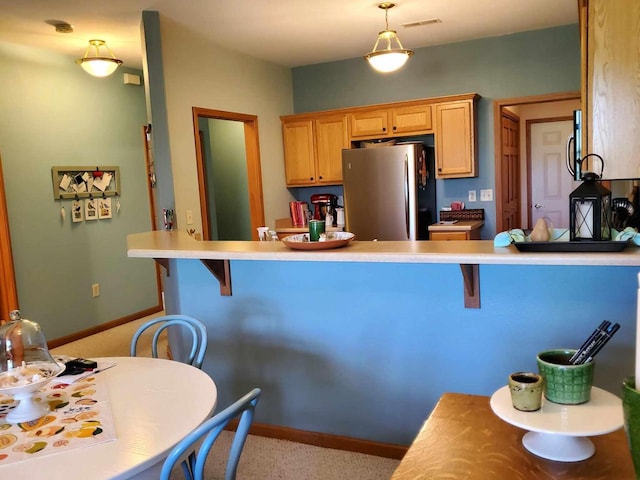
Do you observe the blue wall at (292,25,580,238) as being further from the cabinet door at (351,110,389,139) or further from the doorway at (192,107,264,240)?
the doorway at (192,107,264,240)

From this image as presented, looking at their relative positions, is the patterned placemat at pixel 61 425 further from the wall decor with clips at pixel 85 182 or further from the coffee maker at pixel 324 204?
the coffee maker at pixel 324 204

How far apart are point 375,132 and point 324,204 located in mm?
939

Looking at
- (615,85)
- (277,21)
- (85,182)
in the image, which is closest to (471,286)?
(615,85)

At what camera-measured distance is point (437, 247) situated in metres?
2.13

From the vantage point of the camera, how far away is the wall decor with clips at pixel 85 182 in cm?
466

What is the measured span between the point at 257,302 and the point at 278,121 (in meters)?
3.27

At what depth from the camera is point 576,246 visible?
181 centimetres

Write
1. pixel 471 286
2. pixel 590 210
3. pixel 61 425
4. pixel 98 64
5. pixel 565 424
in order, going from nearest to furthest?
1. pixel 565 424
2. pixel 61 425
3. pixel 590 210
4. pixel 471 286
5. pixel 98 64

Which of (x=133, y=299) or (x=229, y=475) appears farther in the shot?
(x=133, y=299)

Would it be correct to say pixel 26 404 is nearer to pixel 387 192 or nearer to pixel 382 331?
pixel 382 331

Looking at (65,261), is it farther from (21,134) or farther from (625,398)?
(625,398)

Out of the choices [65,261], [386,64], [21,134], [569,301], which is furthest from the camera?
[65,261]

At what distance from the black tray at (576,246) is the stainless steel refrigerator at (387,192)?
2.89m

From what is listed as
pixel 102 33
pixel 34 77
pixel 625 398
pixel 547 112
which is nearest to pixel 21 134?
pixel 34 77
